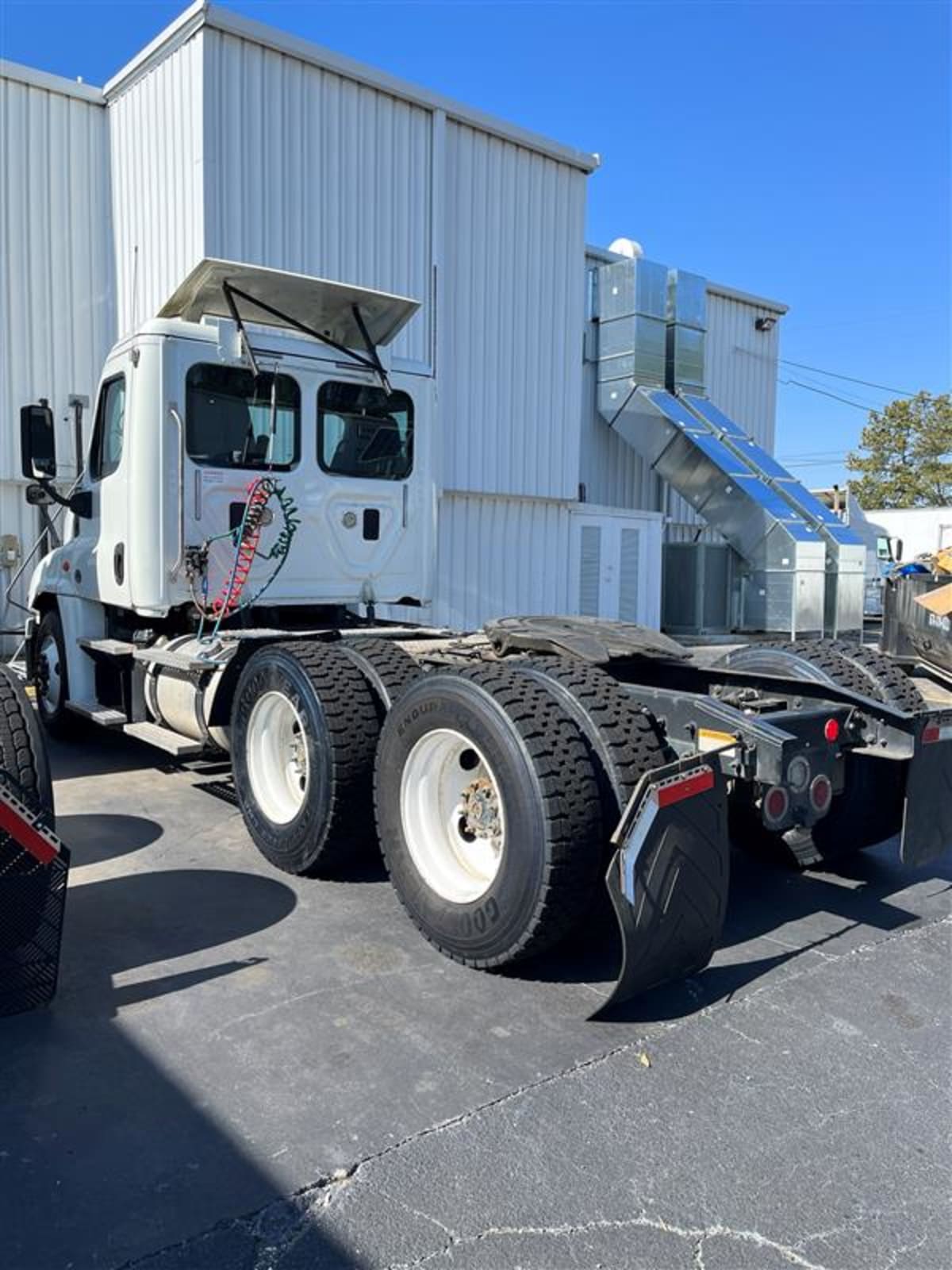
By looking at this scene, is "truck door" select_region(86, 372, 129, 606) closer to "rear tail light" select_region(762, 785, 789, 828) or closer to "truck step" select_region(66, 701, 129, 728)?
"truck step" select_region(66, 701, 129, 728)

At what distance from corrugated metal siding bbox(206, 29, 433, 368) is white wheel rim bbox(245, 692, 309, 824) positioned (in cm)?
719

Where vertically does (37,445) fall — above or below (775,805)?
above

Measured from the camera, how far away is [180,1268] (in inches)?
89.4

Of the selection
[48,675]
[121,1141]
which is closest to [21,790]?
[121,1141]

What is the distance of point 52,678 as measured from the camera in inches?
304

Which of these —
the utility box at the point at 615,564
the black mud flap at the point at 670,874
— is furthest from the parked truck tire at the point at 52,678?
the utility box at the point at 615,564

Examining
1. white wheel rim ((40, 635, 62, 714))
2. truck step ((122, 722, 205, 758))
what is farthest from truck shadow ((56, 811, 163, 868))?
white wheel rim ((40, 635, 62, 714))

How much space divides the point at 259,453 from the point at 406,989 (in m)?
3.82

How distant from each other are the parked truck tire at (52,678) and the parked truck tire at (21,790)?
318 centimetres

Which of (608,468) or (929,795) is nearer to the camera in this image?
(929,795)

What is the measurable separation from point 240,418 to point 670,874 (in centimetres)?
427

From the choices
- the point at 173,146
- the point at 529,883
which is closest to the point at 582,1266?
the point at 529,883

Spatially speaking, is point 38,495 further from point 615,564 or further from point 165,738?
point 615,564

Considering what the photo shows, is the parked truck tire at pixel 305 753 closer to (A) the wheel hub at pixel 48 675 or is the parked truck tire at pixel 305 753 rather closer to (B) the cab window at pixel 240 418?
(B) the cab window at pixel 240 418
